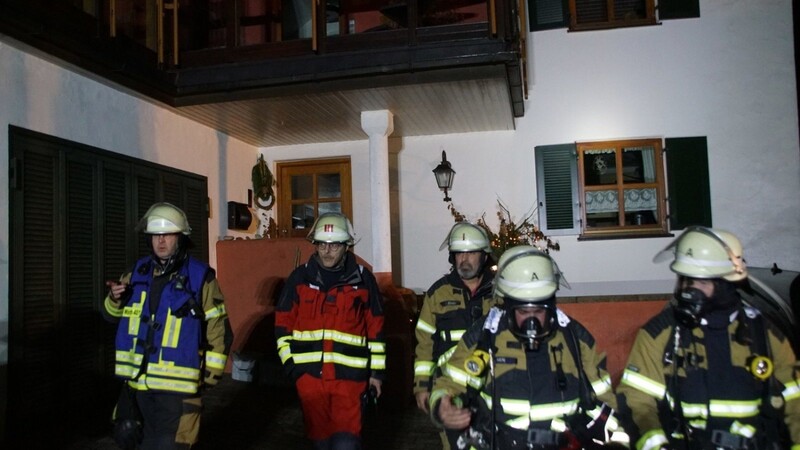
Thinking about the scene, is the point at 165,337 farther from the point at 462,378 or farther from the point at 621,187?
the point at 621,187

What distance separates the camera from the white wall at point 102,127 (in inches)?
213

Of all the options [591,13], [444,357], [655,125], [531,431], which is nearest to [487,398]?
[531,431]

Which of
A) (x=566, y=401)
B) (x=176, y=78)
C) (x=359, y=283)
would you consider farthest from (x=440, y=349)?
(x=176, y=78)

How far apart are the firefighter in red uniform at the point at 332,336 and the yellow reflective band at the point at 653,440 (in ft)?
6.55

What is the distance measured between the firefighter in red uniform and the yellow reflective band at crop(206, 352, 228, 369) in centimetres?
48

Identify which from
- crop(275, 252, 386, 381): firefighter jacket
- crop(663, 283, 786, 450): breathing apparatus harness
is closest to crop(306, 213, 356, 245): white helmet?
crop(275, 252, 386, 381): firefighter jacket

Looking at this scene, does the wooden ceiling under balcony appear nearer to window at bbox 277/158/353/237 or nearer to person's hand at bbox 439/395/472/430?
window at bbox 277/158/353/237

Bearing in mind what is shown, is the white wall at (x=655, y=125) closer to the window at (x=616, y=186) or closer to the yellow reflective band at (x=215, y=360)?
the window at (x=616, y=186)

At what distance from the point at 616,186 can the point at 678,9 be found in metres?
3.03

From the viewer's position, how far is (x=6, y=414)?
520cm

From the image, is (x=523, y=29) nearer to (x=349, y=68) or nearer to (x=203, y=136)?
(x=349, y=68)

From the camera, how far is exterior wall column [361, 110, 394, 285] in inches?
315

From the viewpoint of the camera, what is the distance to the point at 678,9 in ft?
30.0

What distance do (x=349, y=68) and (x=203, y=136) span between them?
2909 millimetres
